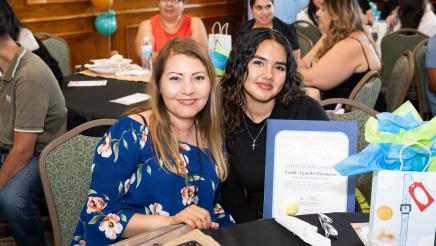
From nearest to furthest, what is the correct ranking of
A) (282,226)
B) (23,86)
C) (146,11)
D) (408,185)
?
(408,185) < (282,226) < (23,86) < (146,11)

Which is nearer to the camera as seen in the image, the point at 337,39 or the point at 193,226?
the point at 193,226

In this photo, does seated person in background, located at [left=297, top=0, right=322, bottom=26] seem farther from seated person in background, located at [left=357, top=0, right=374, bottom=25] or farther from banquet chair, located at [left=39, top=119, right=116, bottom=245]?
banquet chair, located at [left=39, top=119, right=116, bottom=245]

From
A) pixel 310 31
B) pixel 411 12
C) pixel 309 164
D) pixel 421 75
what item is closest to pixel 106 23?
pixel 310 31

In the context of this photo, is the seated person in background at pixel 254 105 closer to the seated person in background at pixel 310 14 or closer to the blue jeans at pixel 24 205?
the blue jeans at pixel 24 205

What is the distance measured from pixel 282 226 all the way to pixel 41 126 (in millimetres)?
1339

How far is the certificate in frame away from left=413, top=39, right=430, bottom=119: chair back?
7.63ft

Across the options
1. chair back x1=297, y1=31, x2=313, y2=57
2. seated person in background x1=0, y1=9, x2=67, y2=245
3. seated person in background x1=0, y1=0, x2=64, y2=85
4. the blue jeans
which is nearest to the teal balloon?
chair back x1=297, y1=31, x2=313, y2=57

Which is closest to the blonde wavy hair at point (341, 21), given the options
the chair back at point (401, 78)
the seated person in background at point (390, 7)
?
the chair back at point (401, 78)

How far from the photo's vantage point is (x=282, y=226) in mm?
1461

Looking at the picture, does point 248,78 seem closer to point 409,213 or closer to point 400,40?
point 409,213

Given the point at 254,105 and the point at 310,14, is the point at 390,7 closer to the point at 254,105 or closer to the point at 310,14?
the point at 310,14

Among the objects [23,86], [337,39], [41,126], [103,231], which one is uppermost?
[337,39]

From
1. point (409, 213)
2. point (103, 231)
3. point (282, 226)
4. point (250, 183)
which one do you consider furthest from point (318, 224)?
point (103, 231)

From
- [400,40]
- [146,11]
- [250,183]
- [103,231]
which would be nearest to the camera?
[103,231]
